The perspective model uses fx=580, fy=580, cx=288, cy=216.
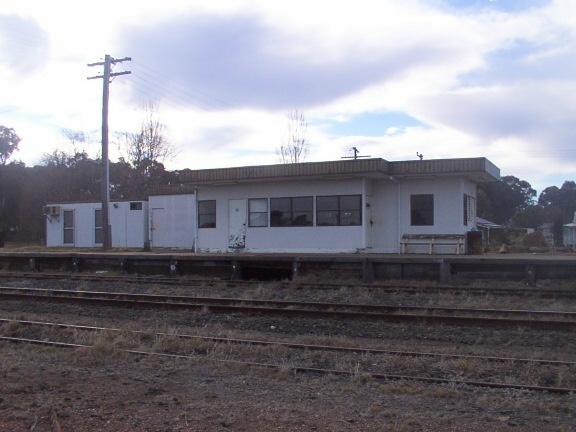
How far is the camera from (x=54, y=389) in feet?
22.5

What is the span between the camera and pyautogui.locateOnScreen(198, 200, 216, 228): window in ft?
83.2

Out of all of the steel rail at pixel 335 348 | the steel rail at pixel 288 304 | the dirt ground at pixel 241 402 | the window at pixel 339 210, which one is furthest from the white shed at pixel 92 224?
the dirt ground at pixel 241 402

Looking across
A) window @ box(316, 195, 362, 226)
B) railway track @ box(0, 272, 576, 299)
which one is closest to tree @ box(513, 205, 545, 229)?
window @ box(316, 195, 362, 226)

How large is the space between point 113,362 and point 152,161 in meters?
45.3

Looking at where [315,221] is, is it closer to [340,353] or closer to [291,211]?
[291,211]

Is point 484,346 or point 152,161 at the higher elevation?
point 152,161

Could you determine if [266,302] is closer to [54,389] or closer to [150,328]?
[150,328]

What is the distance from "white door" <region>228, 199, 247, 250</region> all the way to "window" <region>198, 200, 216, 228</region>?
2.87 feet

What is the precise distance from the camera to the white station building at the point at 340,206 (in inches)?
853

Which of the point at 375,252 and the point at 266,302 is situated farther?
the point at 375,252

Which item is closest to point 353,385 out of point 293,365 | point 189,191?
point 293,365

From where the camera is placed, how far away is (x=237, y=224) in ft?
81.0

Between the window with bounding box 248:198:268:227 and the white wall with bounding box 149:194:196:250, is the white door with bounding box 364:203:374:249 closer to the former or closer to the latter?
the window with bounding box 248:198:268:227

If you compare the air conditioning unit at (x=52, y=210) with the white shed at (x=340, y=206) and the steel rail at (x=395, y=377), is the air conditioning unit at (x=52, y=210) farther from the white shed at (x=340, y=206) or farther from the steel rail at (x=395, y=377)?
the steel rail at (x=395, y=377)
